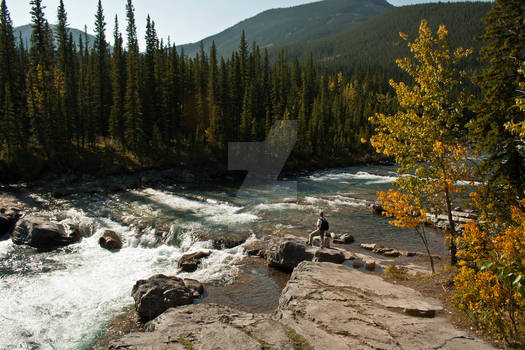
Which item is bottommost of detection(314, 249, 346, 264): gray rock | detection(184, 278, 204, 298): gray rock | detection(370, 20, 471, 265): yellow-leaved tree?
detection(184, 278, 204, 298): gray rock

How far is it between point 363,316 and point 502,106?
31.3ft

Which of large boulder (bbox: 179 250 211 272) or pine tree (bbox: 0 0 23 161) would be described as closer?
large boulder (bbox: 179 250 211 272)

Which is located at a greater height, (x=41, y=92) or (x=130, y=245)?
(x=41, y=92)

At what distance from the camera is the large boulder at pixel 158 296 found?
40.2 ft

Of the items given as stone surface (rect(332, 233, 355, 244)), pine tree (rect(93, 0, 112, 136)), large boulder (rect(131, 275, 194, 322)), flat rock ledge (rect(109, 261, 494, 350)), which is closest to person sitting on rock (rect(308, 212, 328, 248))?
stone surface (rect(332, 233, 355, 244))

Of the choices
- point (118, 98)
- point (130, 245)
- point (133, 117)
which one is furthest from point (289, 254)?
point (118, 98)

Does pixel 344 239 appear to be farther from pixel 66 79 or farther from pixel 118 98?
pixel 66 79

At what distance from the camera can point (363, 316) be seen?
8.82 m

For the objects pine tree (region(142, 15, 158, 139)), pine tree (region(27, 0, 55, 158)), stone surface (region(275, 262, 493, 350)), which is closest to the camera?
stone surface (region(275, 262, 493, 350))

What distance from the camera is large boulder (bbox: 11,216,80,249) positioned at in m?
20.6

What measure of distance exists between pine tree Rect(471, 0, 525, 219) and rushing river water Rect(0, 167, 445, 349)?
878 cm

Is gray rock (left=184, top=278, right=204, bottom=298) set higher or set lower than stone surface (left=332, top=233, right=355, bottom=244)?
higher

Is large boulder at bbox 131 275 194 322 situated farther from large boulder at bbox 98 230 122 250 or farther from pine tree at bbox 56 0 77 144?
pine tree at bbox 56 0 77 144

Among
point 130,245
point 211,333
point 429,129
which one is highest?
point 429,129
